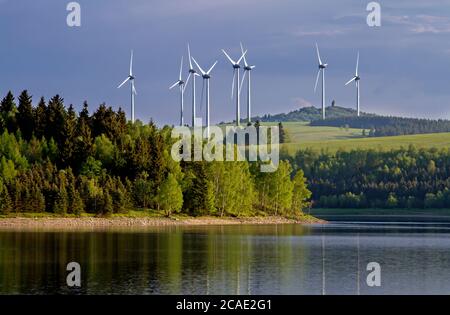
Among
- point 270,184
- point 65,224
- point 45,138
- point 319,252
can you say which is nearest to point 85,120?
point 45,138

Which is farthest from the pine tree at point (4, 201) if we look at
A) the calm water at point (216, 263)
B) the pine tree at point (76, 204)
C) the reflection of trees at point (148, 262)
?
the calm water at point (216, 263)

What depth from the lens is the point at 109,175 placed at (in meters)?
173

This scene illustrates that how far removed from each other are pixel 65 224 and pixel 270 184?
4846 cm

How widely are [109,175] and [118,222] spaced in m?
18.6

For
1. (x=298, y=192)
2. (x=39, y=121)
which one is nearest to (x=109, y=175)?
(x=39, y=121)

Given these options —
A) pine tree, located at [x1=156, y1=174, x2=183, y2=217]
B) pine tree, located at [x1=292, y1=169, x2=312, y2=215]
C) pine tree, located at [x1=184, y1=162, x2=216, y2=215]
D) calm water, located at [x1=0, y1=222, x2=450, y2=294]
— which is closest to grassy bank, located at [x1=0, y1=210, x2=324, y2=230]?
pine tree, located at [x1=184, y1=162, x2=216, y2=215]

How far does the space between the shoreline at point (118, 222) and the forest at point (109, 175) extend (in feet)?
6.12

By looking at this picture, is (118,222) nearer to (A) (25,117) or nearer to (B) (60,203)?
(B) (60,203)

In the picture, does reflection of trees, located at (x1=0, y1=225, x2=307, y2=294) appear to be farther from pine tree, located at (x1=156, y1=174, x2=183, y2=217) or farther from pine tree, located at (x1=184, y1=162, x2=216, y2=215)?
pine tree, located at (x1=184, y1=162, x2=216, y2=215)

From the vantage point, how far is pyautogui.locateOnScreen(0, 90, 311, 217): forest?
509ft

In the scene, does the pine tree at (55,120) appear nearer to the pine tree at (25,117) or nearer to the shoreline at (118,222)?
the pine tree at (25,117)
